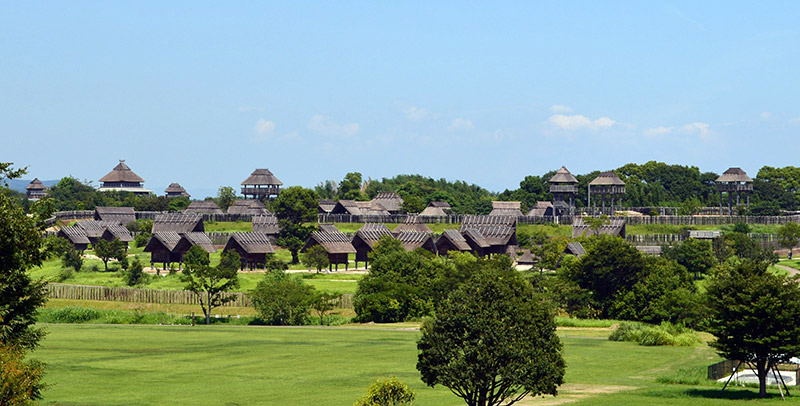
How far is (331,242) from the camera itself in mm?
100875

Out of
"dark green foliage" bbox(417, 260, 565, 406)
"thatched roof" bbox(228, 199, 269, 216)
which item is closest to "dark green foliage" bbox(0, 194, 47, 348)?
"dark green foliage" bbox(417, 260, 565, 406)

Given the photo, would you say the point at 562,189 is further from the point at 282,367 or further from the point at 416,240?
the point at 282,367

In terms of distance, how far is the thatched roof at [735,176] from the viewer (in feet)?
464

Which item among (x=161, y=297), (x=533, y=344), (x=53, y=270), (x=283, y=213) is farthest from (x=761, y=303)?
(x=283, y=213)

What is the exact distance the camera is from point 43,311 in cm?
7056

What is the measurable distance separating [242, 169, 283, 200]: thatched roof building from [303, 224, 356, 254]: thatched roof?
62.0 metres

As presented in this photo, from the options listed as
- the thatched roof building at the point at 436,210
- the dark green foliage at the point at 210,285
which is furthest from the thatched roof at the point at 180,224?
the thatched roof building at the point at 436,210

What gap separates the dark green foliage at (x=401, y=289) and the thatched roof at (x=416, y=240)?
25.6 metres

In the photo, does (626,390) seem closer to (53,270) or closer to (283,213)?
(53,270)

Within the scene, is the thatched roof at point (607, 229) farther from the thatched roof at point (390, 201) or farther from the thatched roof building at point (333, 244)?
the thatched roof at point (390, 201)

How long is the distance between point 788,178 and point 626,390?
168450mm

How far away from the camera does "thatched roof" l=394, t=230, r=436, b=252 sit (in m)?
102

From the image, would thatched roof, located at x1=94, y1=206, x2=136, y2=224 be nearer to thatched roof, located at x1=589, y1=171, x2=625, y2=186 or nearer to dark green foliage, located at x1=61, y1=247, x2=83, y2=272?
dark green foliage, located at x1=61, y1=247, x2=83, y2=272

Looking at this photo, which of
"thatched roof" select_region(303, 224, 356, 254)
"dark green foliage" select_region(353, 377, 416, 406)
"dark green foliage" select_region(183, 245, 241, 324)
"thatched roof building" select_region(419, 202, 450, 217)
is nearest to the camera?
"dark green foliage" select_region(353, 377, 416, 406)
